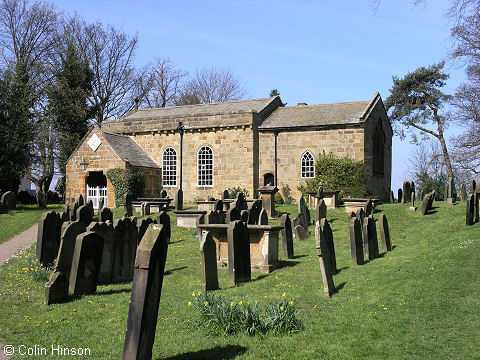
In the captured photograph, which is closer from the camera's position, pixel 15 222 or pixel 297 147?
pixel 15 222

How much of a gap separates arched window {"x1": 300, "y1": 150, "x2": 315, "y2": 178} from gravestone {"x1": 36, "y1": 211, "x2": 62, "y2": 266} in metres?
19.4

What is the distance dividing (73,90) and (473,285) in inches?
1472

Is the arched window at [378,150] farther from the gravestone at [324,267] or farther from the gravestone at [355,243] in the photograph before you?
the gravestone at [324,267]

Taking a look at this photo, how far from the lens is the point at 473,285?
8.88 m

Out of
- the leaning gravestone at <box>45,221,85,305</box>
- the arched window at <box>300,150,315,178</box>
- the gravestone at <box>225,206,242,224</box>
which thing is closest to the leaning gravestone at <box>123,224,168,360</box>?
the leaning gravestone at <box>45,221,85,305</box>

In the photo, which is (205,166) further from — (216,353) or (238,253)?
(216,353)

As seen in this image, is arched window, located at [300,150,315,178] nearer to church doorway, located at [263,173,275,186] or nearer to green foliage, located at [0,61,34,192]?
church doorway, located at [263,173,275,186]

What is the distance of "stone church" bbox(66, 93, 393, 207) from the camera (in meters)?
30.0

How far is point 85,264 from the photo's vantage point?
9.59 meters

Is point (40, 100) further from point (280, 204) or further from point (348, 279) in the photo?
point (348, 279)

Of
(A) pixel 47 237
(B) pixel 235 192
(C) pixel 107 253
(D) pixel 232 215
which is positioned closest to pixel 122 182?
(B) pixel 235 192

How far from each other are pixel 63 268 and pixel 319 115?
23.5 meters

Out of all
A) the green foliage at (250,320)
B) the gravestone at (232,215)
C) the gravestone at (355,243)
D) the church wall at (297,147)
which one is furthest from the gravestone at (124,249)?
the church wall at (297,147)

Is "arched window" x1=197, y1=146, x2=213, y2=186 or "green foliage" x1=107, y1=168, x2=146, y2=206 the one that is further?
"arched window" x1=197, y1=146, x2=213, y2=186
